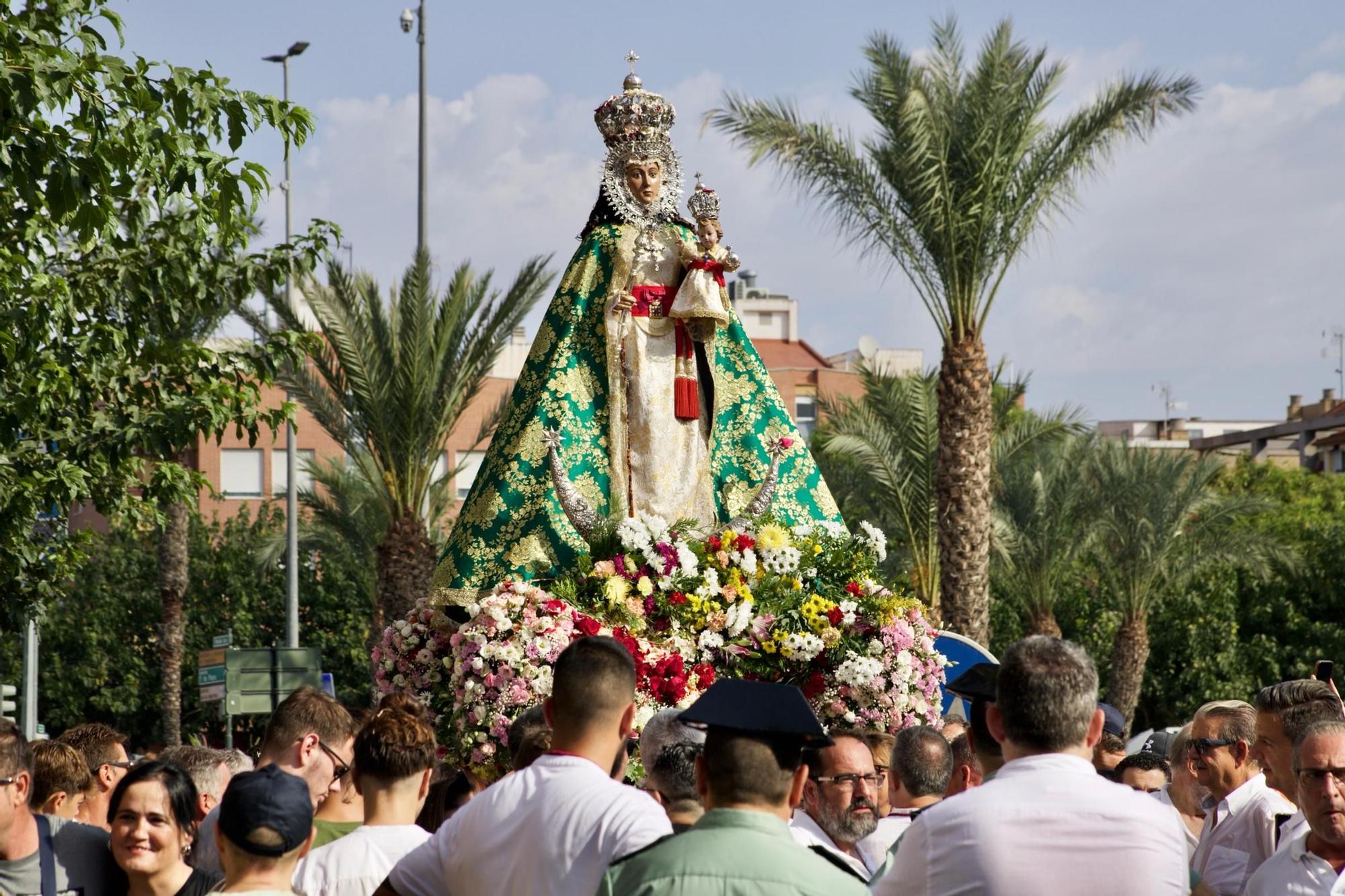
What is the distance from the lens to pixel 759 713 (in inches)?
142

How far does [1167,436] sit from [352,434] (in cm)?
6326

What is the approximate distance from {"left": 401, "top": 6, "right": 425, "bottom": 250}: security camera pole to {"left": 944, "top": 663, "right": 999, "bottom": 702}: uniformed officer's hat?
21.2 meters

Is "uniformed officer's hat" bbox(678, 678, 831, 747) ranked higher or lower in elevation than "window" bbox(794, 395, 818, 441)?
lower

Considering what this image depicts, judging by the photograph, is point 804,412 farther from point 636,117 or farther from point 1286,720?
point 1286,720

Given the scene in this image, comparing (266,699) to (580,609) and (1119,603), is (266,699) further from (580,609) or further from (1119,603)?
(1119,603)

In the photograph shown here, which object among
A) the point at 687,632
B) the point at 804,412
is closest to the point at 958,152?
the point at 687,632

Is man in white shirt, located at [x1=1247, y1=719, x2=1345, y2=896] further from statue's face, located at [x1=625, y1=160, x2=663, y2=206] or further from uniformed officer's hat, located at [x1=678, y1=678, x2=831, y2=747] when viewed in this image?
statue's face, located at [x1=625, y1=160, x2=663, y2=206]

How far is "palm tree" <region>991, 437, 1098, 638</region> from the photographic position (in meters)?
27.8

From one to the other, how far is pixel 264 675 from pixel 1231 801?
41.5ft

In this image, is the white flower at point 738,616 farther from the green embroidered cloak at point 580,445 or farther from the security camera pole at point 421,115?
the security camera pole at point 421,115

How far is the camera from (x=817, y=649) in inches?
313

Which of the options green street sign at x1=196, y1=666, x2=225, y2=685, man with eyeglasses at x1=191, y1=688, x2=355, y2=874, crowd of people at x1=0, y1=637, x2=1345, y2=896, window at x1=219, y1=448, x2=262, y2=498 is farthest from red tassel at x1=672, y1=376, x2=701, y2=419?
window at x1=219, y1=448, x2=262, y2=498

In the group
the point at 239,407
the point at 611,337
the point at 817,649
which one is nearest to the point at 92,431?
the point at 239,407

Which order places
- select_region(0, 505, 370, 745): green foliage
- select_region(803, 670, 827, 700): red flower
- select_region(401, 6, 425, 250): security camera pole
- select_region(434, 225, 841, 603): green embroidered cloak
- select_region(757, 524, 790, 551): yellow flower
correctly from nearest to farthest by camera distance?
select_region(803, 670, 827, 700): red flower → select_region(757, 524, 790, 551): yellow flower → select_region(434, 225, 841, 603): green embroidered cloak → select_region(401, 6, 425, 250): security camera pole → select_region(0, 505, 370, 745): green foliage
